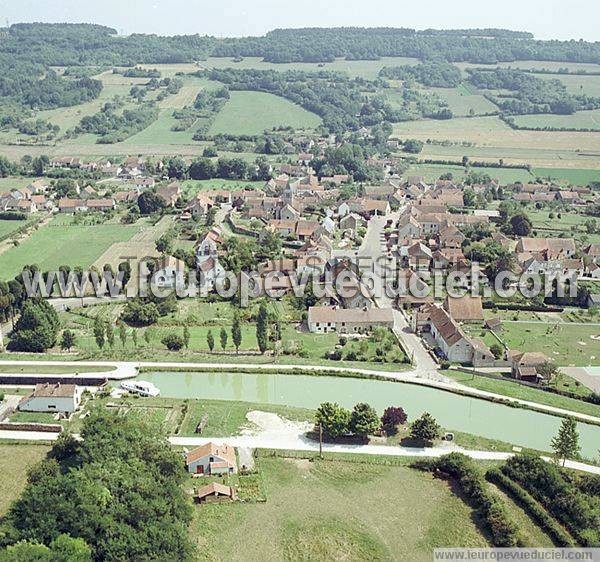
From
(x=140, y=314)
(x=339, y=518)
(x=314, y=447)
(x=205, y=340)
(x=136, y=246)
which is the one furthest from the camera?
(x=136, y=246)

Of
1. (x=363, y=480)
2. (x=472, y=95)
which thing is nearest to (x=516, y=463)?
(x=363, y=480)

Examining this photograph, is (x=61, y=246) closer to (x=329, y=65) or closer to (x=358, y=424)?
(x=358, y=424)

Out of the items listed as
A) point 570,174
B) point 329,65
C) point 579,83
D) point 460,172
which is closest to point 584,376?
point 460,172

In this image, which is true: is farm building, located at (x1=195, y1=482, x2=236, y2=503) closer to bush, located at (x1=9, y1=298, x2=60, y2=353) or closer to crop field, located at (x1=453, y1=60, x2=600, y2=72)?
bush, located at (x1=9, y1=298, x2=60, y2=353)

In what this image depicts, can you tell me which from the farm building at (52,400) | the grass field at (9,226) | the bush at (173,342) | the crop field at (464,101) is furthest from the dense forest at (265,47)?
→ the farm building at (52,400)

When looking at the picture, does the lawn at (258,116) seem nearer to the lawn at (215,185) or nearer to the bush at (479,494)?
the lawn at (215,185)

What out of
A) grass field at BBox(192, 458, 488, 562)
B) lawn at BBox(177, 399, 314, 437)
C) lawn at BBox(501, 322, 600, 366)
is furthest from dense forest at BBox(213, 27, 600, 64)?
grass field at BBox(192, 458, 488, 562)
